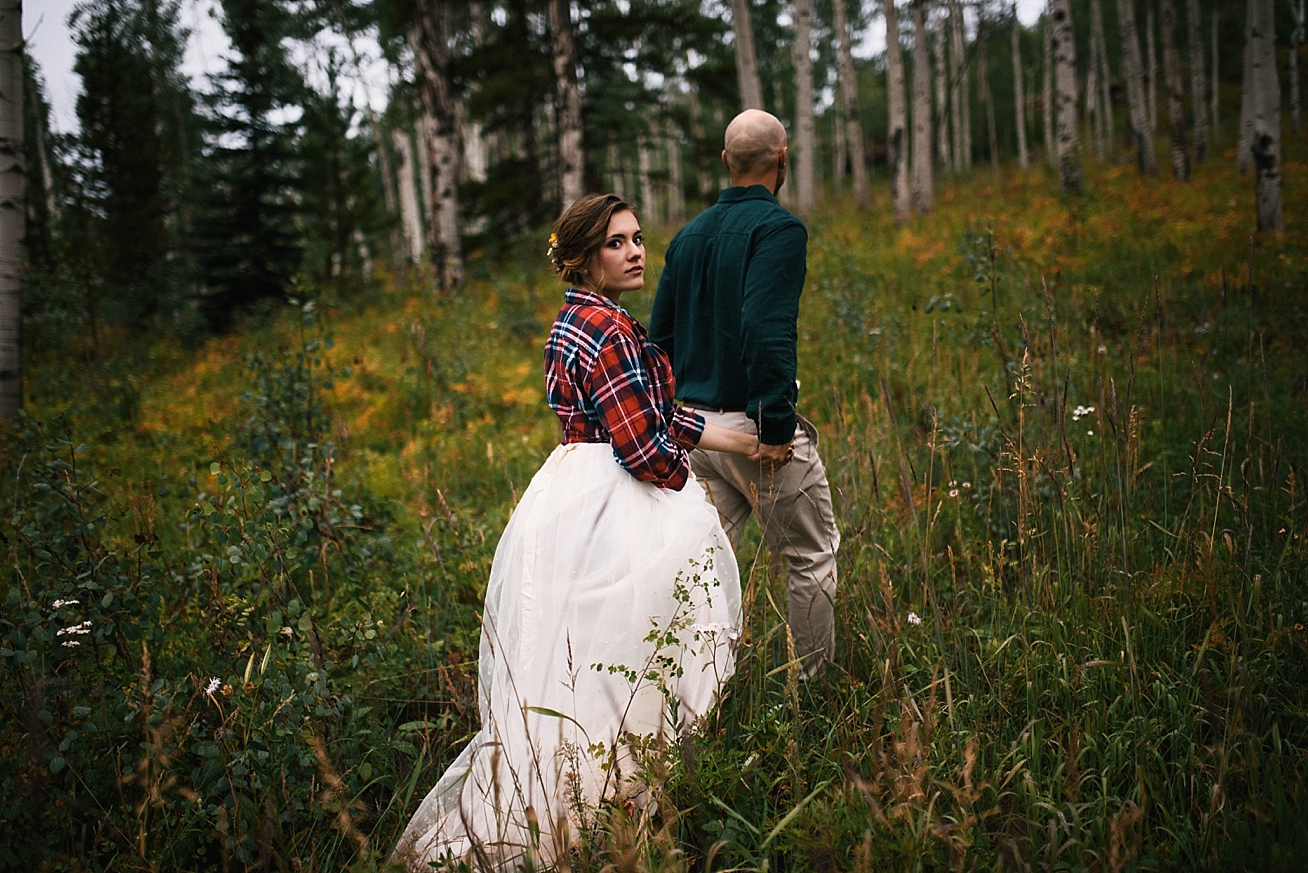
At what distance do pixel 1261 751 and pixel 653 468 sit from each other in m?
1.88

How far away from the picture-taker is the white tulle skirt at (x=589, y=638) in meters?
2.02

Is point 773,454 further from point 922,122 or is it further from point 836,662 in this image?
point 922,122

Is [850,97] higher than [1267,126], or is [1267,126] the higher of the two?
→ [850,97]

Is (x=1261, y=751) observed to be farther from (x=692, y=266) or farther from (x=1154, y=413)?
(x=1154, y=413)

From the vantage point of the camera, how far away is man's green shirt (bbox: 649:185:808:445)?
240cm

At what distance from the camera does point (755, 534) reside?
3.55 metres

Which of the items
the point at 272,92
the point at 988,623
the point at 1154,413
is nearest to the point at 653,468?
the point at 988,623

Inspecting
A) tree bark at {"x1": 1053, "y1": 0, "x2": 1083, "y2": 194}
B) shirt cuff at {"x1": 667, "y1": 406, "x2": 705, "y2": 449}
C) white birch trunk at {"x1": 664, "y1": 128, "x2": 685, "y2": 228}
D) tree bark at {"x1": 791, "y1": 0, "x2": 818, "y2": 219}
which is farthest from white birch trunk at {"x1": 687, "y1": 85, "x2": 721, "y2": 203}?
shirt cuff at {"x1": 667, "y1": 406, "x2": 705, "y2": 449}

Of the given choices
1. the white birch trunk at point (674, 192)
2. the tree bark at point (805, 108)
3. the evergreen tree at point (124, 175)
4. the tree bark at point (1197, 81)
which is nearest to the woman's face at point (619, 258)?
the tree bark at point (805, 108)

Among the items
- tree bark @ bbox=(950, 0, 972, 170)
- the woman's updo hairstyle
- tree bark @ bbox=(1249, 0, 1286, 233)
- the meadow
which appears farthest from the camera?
tree bark @ bbox=(950, 0, 972, 170)

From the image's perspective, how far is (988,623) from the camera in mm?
2680

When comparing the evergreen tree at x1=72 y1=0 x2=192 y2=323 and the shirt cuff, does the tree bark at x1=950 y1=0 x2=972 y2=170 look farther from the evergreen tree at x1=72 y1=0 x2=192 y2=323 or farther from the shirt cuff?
the shirt cuff

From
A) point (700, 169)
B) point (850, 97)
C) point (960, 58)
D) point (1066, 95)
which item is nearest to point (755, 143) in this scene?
point (700, 169)

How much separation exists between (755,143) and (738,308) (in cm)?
60
